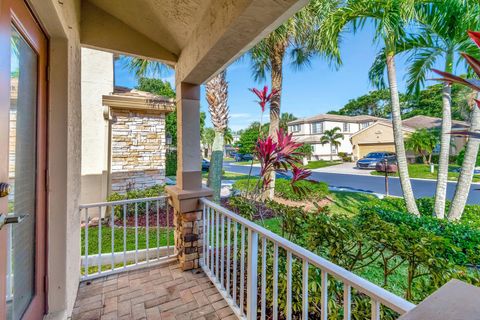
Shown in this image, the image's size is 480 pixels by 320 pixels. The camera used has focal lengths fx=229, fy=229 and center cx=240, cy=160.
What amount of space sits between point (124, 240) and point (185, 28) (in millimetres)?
2508

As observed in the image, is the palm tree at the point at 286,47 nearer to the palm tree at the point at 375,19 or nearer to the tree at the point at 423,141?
the palm tree at the point at 375,19

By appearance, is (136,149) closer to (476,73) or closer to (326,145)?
(476,73)

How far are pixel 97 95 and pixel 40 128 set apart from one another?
4627mm

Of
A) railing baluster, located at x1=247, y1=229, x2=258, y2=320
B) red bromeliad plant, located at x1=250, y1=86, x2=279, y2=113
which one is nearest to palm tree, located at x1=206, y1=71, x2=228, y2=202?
red bromeliad plant, located at x1=250, y1=86, x2=279, y2=113

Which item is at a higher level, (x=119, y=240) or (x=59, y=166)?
(x=59, y=166)

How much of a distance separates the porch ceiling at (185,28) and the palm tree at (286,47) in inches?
125

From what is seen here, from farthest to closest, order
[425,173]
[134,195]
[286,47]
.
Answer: [425,173] < [286,47] < [134,195]

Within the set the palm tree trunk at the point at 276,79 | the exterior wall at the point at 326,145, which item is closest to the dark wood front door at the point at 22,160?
the palm tree trunk at the point at 276,79

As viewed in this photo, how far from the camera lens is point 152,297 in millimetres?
2381

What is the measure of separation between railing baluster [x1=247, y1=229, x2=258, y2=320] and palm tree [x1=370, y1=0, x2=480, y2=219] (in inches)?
229

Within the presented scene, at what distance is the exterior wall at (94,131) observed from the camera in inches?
216

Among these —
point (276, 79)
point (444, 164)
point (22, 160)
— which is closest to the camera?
point (22, 160)

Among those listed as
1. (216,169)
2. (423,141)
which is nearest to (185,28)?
(216,169)

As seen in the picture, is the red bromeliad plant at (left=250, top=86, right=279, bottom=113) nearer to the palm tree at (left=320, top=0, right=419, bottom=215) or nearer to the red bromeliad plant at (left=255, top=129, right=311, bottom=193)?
the red bromeliad plant at (left=255, top=129, right=311, bottom=193)
